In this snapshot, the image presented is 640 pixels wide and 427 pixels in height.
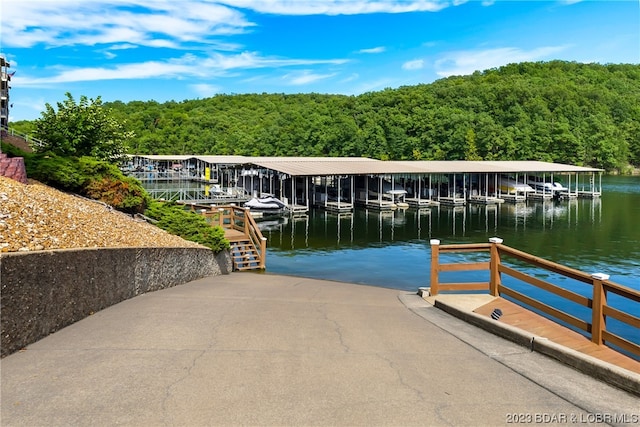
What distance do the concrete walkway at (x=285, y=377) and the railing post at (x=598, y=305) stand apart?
34.5 inches

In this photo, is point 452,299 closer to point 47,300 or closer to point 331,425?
point 331,425

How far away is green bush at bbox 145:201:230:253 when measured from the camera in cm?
1450

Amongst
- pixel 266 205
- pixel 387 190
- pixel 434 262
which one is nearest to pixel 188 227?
pixel 434 262

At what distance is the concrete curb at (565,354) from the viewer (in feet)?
15.9

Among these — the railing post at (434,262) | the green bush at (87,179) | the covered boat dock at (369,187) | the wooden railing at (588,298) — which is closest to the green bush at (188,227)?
the green bush at (87,179)

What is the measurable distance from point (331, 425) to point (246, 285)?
8598 millimetres

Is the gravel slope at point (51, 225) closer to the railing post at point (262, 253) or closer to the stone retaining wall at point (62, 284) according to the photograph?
the stone retaining wall at point (62, 284)

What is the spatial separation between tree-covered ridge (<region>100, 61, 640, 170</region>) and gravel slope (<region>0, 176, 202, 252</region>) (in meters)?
80.9

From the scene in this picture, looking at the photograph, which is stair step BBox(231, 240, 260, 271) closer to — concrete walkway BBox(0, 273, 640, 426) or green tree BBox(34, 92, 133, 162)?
green tree BBox(34, 92, 133, 162)

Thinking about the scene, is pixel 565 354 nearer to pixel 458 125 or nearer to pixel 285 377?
pixel 285 377

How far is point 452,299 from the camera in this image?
349 inches

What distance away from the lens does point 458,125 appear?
88312mm

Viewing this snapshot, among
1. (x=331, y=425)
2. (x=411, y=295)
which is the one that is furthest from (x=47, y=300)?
(x=411, y=295)

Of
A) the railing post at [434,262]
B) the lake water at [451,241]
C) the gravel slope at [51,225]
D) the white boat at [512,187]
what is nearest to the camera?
the gravel slope at [51,225]
